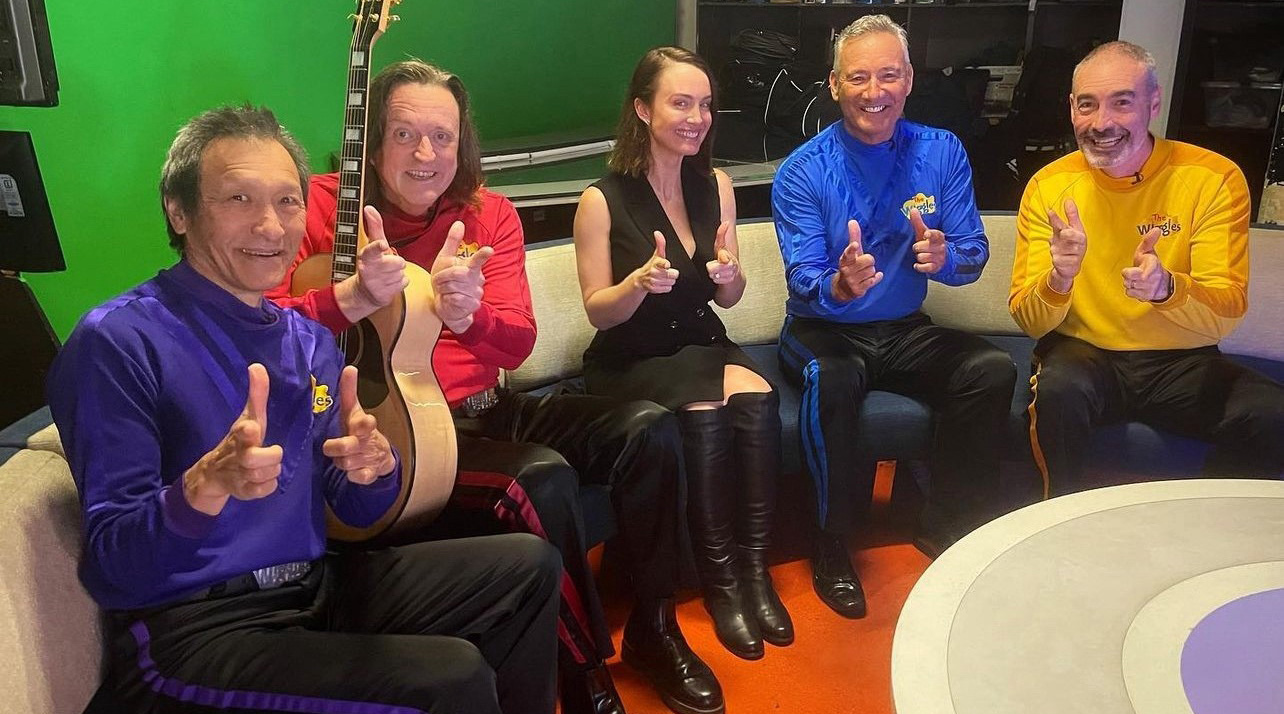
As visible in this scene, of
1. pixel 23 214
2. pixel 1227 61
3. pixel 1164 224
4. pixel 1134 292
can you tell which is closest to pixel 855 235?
pixel 1134 292

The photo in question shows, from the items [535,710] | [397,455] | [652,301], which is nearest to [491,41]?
[652,301]

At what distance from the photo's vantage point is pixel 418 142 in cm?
171

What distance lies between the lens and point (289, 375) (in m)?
1.32

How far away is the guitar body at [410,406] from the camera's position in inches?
59.1

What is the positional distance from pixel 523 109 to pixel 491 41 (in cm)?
33

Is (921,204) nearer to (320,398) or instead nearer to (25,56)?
(320,398)

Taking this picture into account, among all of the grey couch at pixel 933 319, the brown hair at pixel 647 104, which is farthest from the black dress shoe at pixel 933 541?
the brown hair at pixel 647 104

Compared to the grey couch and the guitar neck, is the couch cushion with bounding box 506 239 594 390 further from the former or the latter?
the guitar neck

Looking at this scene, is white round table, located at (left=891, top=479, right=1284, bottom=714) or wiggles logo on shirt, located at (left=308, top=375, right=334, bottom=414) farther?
wiggles logo on shirt, located at (left=308, top=375, right=334, bottom=414)

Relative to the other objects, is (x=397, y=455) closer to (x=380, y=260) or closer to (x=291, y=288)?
(x=380, y=260)

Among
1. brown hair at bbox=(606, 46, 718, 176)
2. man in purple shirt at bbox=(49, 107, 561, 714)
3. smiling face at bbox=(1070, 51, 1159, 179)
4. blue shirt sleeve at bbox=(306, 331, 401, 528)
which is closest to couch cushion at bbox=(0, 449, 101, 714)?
man in purple shirt at bbox=(49, 107, 561, 714)

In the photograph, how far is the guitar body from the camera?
1.50 meters

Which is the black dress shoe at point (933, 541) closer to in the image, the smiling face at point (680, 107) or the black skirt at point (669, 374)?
the black skirt at point (669, 374)

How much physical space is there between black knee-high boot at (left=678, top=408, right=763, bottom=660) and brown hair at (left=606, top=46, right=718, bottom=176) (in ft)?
1.97
